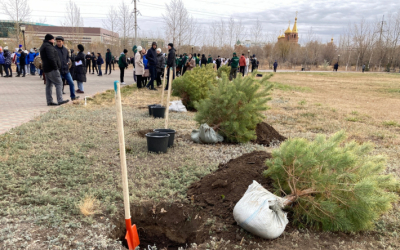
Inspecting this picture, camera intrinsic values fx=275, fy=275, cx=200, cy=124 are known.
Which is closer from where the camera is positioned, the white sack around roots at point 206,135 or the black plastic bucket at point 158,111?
the white sack around roots at point 206,135

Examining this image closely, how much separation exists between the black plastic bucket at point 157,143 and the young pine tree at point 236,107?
1.31 m

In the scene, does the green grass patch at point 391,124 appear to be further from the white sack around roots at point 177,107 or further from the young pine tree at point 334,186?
the young pine tree at point 334,186

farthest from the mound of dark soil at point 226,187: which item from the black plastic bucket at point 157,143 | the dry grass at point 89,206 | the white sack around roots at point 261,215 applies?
the black plastic bucket at point 157,143

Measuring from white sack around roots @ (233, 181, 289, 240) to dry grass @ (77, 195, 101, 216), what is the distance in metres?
1.43

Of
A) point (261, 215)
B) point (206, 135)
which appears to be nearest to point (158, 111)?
point (206, 135)

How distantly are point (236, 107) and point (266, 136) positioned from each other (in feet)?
3.69

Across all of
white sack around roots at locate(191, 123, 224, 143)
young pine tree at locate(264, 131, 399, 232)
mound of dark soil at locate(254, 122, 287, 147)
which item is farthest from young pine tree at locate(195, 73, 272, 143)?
young pine tree at locate(264, 131, 399, 232)

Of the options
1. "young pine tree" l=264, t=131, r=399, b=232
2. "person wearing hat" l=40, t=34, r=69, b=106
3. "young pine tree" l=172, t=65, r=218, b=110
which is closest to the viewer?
"young pine tree" l=264, t=131, r=399, b=232

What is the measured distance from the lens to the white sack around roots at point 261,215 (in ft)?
7.89

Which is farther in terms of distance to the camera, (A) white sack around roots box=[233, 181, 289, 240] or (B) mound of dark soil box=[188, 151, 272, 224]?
(B) mound of dark soil box=[188, 151, 272, 224]

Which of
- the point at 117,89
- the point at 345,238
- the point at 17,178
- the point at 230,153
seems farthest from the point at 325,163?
the point at 17,178

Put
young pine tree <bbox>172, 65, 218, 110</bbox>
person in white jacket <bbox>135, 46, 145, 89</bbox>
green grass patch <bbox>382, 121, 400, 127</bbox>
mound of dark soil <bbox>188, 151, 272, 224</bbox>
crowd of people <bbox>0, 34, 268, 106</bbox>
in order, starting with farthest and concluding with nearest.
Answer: person in white jacket <bbox>135, 46, 145, 89</bbox> < young pine tree <bbox>172, 65, 218, 110</bbox> < green grass patch <bbox>382, 121, 400, 127</bbox> < crowd of people <bbox>0, 34, 268, 106</bbox> < mound of dark soil <bbox>188, 151, 272, 224</bbox>

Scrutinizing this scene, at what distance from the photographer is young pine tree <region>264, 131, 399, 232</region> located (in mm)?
2572

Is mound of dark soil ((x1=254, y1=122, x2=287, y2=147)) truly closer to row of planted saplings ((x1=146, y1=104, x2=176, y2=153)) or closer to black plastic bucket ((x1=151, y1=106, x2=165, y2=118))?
row of planted saplings ((x1=146, y1=104, x2=176, y2=153))
